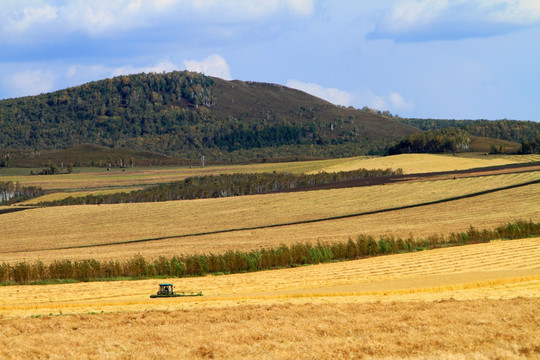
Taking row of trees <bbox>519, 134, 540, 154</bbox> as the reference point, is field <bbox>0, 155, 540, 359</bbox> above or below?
below

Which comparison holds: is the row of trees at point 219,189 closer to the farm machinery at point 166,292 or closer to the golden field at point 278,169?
the golden field at point 278,169

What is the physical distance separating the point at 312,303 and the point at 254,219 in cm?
4389

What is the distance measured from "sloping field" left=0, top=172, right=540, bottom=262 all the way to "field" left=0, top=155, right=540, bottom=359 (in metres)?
0.37

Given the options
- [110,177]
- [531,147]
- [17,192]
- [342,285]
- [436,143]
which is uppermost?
[436,143]

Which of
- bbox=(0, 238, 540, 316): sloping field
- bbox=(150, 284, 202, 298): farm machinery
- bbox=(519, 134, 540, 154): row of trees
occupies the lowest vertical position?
bbox=(0, 238, 540, 316): sloping field

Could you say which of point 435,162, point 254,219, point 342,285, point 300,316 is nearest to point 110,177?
point 435,162

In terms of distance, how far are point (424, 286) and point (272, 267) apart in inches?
439

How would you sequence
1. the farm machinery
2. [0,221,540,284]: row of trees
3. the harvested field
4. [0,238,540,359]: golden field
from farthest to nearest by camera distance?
[0,221,540,284]: row of trees
the farm machinery
[0,238,540,359]: golden field
the harvested field

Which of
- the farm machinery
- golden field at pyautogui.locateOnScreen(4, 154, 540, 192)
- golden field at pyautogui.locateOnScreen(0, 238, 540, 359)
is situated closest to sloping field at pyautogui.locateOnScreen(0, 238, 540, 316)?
golden field at pyautogui.locateOnScreen(0, 238, 540, 359)

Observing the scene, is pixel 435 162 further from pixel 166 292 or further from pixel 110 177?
pixel 166 292

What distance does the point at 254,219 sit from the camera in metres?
66.4

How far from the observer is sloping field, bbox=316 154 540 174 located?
116125mm

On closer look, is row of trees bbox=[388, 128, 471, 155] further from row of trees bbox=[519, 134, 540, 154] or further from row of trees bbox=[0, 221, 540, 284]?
row of trees bbox=[0, 221, 540, 284]

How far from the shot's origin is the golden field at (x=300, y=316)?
16406 mm
